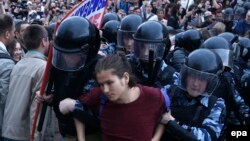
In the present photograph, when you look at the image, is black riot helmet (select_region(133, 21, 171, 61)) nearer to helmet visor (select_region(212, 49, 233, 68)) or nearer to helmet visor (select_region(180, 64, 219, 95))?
helmet visor (select_region(180, 64, 219, 95))

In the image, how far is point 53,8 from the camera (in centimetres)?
1388

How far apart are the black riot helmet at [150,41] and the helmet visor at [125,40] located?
395 mm

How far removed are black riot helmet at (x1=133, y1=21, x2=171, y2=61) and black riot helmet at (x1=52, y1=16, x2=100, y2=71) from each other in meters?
0.46

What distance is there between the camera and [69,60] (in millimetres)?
3133

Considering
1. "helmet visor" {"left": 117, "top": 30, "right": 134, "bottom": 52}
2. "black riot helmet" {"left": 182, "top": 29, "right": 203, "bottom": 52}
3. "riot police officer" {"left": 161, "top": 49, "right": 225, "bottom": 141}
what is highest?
"riot police officer" {"left": 161, "top": 49, "right": 225, "bottom": 141}

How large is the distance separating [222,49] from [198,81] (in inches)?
51.0

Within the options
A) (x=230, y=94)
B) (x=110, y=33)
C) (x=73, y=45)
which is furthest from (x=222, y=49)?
(x=73, y=45)

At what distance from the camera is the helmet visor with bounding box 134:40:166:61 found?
3.49 metres

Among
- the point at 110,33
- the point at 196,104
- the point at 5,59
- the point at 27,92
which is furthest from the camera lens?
the point at 110,33

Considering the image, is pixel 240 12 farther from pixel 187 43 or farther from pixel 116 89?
pixel 116 89

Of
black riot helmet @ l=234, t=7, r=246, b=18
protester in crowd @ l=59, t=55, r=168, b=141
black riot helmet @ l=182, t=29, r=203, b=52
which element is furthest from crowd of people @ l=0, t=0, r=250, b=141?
black riot helmet @ l=234, t=7, r=246, b=18

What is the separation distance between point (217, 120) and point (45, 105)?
1243mm

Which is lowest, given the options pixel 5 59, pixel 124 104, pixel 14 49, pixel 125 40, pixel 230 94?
pixel 14 49

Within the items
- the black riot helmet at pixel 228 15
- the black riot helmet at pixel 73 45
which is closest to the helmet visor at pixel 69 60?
the black riot helmet at pixel 73 45
